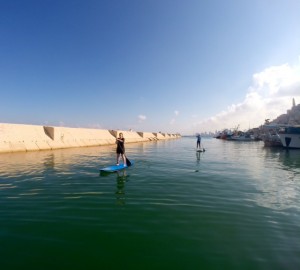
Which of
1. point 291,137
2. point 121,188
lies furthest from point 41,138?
point 291,137

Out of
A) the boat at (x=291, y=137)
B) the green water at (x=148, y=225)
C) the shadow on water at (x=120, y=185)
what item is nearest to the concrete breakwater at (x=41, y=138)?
the shadow on water at (x=120, y=185)

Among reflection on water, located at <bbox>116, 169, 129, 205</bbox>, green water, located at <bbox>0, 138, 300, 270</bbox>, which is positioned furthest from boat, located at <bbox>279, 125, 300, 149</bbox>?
reflection on water, located at <bbox>116, 169, 129, 205</bbox>

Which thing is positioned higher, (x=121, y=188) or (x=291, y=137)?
(x=291, y=137)

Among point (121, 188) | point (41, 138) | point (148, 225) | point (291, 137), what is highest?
point (41, 138)

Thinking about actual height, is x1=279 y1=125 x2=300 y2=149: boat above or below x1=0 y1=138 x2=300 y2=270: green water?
above

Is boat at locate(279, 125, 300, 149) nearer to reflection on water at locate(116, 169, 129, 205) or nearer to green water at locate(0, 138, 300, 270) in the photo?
green water at locate(0, 138, 300, 270)

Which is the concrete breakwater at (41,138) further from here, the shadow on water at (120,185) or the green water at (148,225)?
the green water at (148,225)

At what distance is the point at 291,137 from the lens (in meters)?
46.7

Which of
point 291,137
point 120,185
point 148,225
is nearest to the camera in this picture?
point 148,225

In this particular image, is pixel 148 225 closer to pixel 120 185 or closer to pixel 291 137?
pixel 120 185

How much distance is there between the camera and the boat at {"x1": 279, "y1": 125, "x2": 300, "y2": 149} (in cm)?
4570

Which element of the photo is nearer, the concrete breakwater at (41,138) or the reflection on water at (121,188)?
the reflection on water at (121,188)

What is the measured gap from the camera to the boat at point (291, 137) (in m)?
45.7

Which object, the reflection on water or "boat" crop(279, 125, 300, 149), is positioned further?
"boat" crop(279, 125, 300, 149)
